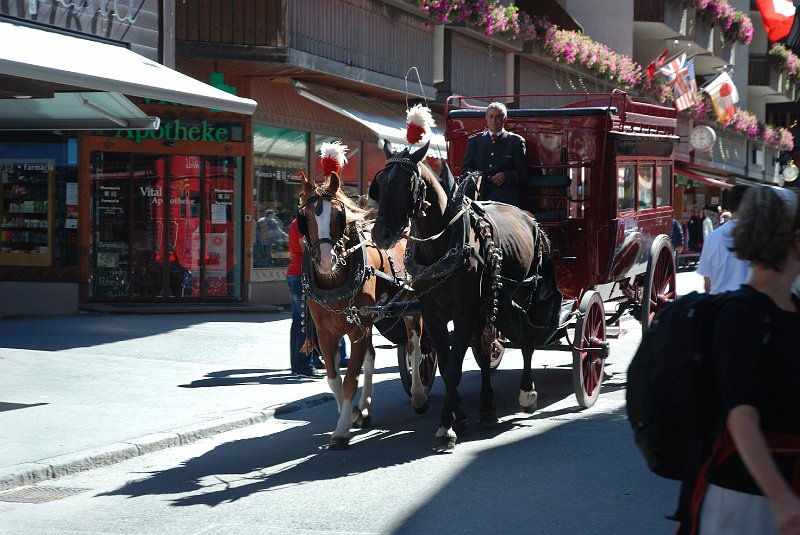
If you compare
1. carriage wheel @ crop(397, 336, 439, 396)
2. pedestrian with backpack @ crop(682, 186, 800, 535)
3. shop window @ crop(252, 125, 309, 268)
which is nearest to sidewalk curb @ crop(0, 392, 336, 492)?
carriage wheel @ crop(397, 336, 439, 396)

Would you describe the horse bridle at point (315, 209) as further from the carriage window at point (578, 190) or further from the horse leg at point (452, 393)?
the carriage window at point (578, 190)

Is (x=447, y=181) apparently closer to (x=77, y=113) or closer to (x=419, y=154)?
(x=419, y=154)

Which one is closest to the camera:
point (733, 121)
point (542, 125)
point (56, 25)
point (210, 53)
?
point (542, 125)

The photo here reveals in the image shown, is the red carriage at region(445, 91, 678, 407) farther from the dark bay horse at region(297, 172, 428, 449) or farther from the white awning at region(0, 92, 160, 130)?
the white awning at region(0, 92, 160, 130)

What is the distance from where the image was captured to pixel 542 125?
10.6 metres

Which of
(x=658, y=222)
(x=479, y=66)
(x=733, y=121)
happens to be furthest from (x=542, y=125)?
(x=733, y=121)

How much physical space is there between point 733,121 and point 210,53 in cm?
3476

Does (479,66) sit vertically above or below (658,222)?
above

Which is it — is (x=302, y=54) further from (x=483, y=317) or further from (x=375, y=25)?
(x=483, y=317)

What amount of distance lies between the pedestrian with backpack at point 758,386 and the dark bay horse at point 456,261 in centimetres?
471

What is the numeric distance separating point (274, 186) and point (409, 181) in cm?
1246

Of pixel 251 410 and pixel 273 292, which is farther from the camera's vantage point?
pixel 273 292

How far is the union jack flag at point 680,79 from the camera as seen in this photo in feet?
113

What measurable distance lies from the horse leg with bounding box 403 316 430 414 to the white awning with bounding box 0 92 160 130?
488cm
